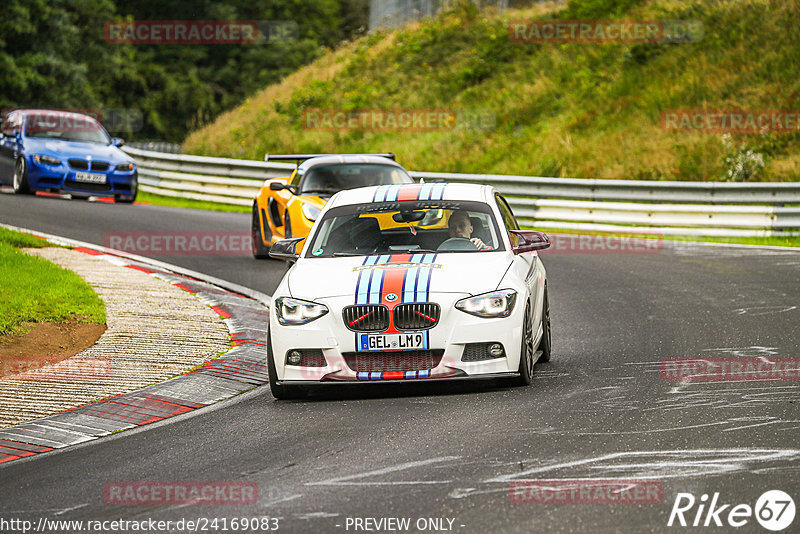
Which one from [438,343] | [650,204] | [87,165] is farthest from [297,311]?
[87,165]

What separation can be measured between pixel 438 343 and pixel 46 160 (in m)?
16.9

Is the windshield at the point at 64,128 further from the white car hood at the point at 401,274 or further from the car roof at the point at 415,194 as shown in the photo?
the white car hood at the point at 401,274

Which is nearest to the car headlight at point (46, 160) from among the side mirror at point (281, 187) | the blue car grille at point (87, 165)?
the blue car grille at point (87, 165)

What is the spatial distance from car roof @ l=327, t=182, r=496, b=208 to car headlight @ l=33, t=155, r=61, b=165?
14441 millimetres

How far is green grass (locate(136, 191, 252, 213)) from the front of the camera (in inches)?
999

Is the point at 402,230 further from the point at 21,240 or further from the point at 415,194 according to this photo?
the point at 21,240

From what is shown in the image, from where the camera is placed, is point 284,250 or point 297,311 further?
point 284,250

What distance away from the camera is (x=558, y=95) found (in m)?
32.9

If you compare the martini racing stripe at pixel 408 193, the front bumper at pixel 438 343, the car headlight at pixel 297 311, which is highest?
the martini racing stripe at pixel 408 193

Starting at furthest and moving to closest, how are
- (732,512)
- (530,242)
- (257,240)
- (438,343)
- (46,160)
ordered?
(46,160) < (257,240) < (530,242) < (438,343) < (732,512)

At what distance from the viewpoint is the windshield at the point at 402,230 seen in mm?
9367

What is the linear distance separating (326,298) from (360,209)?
1479mm

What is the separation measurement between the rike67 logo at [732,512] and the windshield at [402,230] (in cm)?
395

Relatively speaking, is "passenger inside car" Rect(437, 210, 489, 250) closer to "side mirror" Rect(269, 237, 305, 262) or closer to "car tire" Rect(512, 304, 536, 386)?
"car tire" Rect(512, 304, 536, 386)
